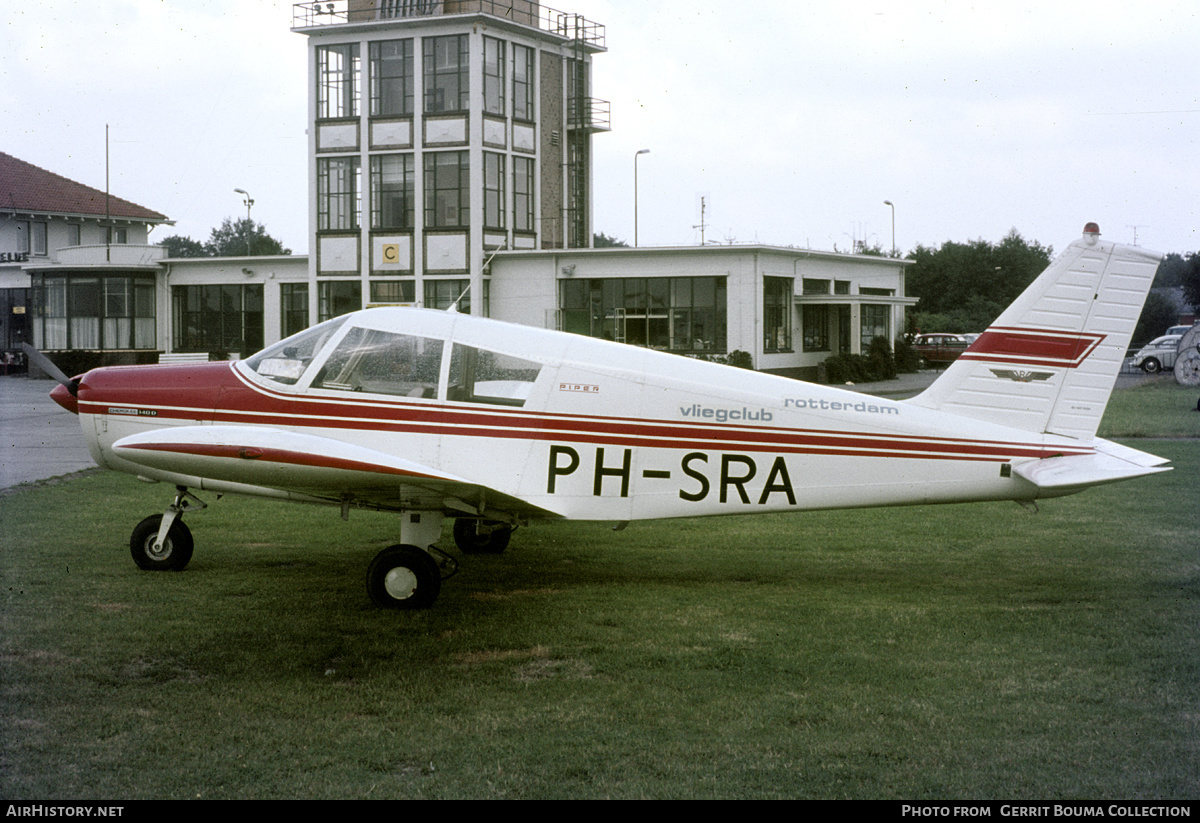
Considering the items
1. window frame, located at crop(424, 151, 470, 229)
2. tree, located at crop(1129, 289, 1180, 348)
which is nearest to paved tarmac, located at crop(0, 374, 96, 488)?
window frame, located at crop(424, 151, 470, 229)

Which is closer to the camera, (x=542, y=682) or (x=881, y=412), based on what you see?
(x=542, y=682)

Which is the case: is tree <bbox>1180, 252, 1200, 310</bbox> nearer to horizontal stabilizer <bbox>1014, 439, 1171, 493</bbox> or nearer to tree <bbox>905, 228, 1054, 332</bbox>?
tree <bbox>905, 228, 1054, 332</bbox>

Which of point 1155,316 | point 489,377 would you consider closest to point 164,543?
point 489,377

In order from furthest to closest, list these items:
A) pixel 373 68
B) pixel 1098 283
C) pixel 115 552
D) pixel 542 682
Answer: pixel 373 68
pixel 115 552
pixel 1098 283
pixel 542 682

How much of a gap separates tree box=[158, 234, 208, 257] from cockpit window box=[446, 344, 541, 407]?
11534 centimetres

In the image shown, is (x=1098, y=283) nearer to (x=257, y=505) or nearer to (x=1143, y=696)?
(x=1143, y=696)

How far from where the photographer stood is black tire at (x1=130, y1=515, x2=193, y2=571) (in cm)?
933

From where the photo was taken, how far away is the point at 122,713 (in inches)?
229

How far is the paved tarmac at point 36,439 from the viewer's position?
16.0 meters

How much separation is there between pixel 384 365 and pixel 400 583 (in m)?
1.67

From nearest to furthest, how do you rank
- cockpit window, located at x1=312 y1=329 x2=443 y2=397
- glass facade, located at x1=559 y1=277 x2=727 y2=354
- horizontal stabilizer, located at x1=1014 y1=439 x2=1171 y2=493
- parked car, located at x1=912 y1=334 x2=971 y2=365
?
horizontal stabilizer, located at x1=1014 y1=439 x2=1171 y2=493 → cockpit window, located at x1=312 y1=329 x2=443 y2=397 → glass facade, located at x1=559 y1=277 x2=727 y2=354 → parked car, located at x1=912 y1=334 x2=971 y2=365

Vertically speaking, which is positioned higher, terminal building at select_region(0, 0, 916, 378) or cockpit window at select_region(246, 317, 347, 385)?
terminal building at select_region(0, 0, 916, 378)

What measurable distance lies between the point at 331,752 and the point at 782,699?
248 centimetres

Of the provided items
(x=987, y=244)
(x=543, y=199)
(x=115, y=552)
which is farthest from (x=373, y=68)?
(x=987, y=244)
